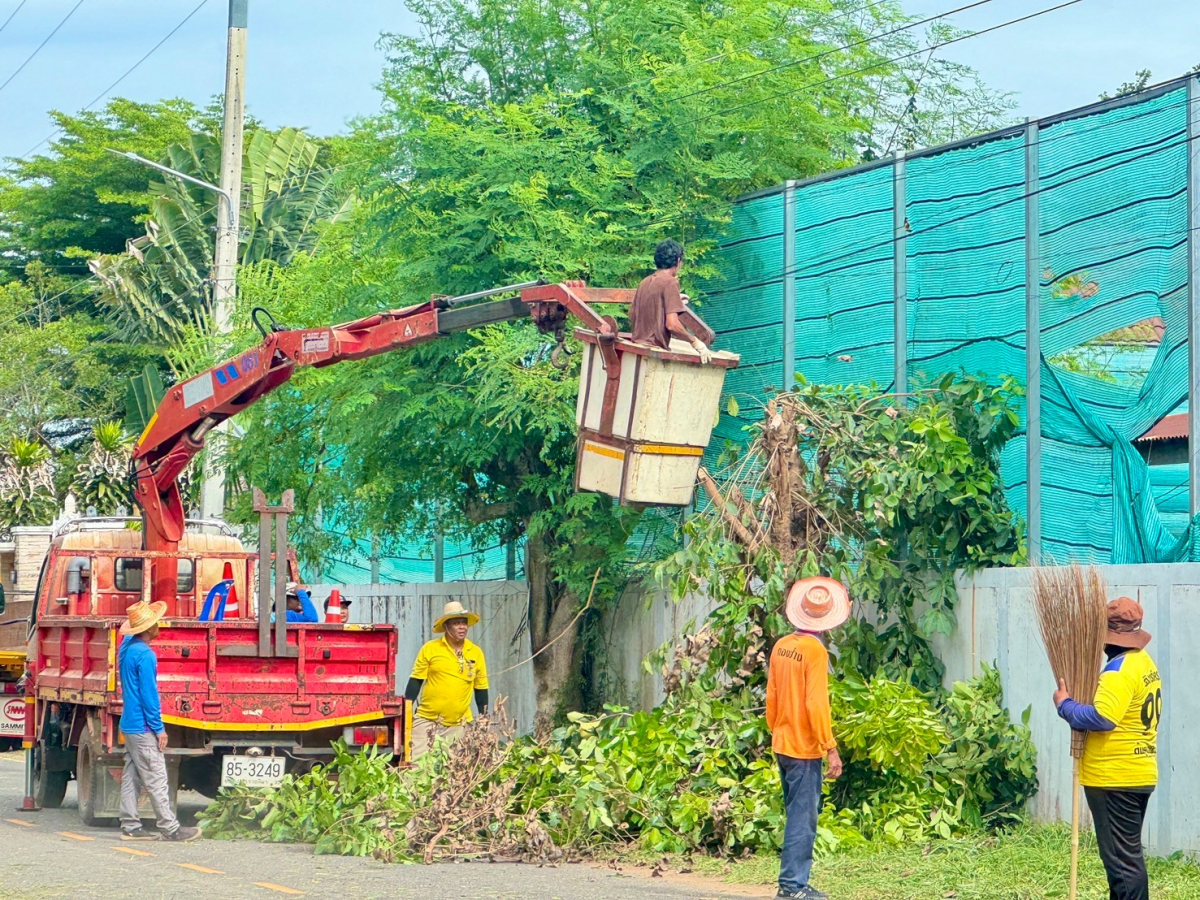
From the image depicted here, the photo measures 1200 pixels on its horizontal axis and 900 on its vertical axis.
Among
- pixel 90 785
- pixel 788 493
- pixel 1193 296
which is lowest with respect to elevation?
pixel 90 785

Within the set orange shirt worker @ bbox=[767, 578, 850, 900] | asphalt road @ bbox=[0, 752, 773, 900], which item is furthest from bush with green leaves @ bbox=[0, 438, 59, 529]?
orange shirt worker @ bbox=[767, 578, 850, 900]

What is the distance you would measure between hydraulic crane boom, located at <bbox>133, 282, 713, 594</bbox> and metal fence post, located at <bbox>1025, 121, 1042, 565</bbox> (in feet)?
9.24

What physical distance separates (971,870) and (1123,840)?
1.92m

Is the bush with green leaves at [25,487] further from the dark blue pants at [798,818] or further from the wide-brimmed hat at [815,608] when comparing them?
the dark blue pants at [798,818]

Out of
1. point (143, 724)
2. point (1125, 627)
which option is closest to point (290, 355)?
point (143, 724)

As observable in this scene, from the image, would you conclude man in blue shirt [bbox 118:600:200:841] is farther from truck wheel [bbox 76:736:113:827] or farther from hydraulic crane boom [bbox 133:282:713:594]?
hydraulic crane boom [bbox 133:282:713:594]

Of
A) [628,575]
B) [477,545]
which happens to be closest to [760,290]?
[628,575]

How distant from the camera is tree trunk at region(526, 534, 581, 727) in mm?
16859

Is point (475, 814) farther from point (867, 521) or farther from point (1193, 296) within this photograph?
point (1193, 296)

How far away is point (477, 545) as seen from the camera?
1855cm

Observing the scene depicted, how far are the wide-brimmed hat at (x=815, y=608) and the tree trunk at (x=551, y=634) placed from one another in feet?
23.3

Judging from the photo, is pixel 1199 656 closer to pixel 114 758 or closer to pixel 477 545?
pixel 114 758

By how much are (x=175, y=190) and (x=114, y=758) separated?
2951cm

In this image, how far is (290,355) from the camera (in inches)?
540
